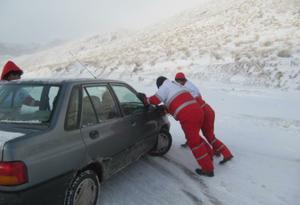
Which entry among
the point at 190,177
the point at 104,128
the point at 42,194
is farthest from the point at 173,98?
the point at 42,194

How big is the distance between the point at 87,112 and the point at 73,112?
9.8 inches

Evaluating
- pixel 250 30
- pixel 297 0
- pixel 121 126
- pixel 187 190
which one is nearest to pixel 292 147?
pixel 187 190

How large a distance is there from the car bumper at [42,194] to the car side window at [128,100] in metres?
1.61

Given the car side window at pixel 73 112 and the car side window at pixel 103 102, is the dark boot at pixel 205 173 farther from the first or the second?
the car side window at pixel 73 112

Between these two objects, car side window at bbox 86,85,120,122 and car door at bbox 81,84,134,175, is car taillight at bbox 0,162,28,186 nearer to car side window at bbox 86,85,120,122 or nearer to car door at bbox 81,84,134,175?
car door at bbox 81,84,134,175

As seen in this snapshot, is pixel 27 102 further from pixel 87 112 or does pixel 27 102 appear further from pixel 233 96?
pixel 233 96

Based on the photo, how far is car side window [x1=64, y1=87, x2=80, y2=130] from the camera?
11.1ft

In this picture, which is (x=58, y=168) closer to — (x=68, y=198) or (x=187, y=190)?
(x=68, y=198)

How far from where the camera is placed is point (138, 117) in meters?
4.93

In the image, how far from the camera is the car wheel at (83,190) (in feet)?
11.0

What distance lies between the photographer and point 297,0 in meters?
28.1

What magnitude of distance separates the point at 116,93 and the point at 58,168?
1681 mm

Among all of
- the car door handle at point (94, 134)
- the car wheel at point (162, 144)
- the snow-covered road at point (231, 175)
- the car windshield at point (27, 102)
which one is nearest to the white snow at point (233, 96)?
the snow-covered road at point (231, 175)

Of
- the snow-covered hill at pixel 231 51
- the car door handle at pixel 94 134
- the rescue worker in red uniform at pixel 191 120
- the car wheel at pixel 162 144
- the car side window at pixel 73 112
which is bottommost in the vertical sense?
the snow-covered hill at pixel 231 51
